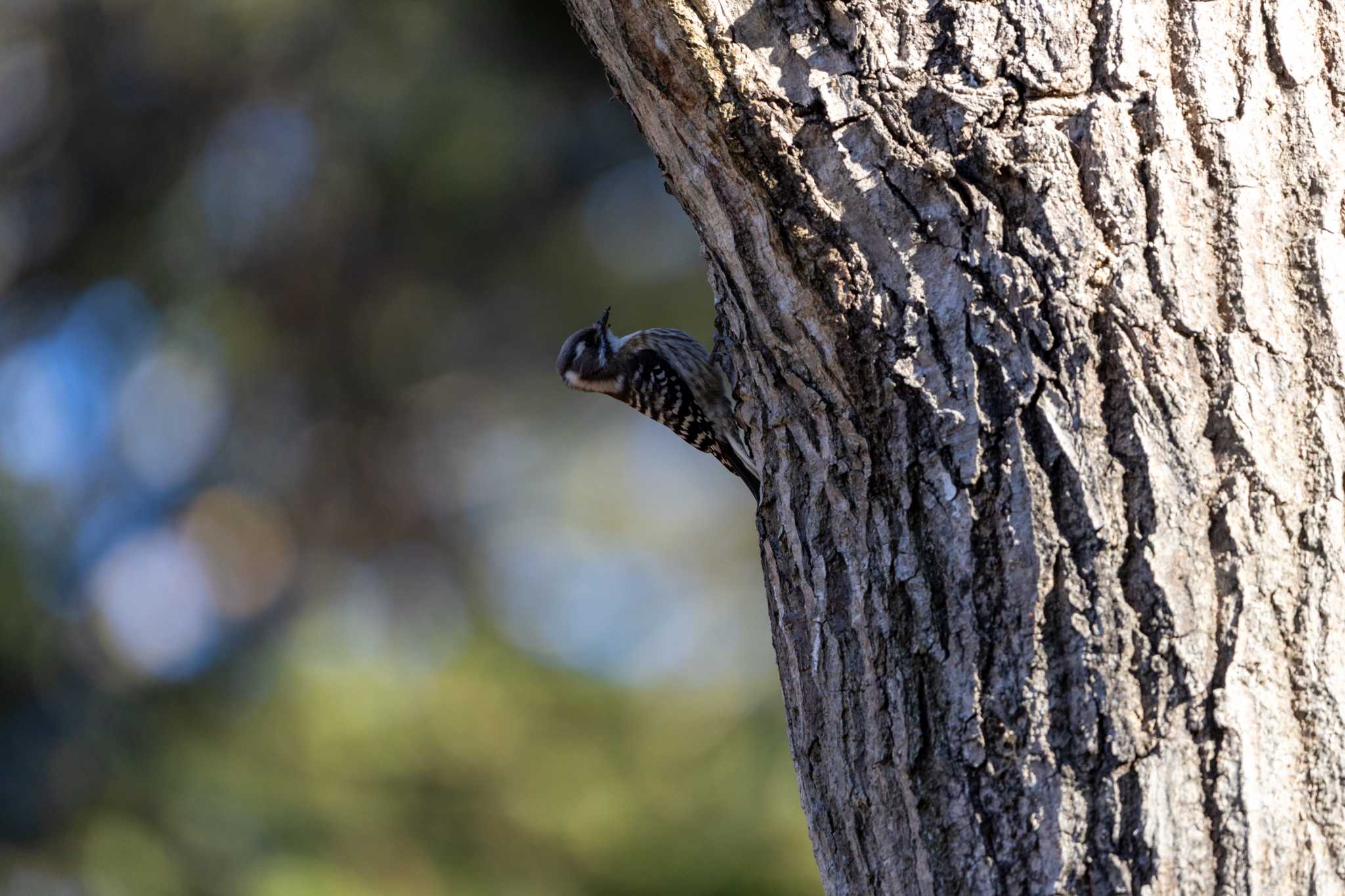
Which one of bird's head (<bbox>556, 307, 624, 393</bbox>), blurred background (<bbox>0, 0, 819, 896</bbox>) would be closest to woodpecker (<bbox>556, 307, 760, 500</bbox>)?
bird's head (<bbox>556, 307, 624, 393</bbox>)

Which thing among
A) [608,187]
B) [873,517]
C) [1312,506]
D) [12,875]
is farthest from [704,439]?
[12,875]

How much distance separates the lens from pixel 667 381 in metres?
4.60

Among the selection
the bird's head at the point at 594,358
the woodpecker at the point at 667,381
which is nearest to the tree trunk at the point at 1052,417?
the woodpecker at the point at 667,381

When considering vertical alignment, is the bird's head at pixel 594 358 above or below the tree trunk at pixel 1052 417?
above

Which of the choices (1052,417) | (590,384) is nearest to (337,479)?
(590,384)

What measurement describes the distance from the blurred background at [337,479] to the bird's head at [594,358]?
168 centimetres

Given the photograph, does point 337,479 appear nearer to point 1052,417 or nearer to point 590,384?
point 590,384

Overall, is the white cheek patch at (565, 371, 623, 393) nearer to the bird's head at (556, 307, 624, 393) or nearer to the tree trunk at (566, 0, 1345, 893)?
the bird's head at (556, 307, 624, 393)

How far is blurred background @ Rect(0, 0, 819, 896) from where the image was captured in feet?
17.8

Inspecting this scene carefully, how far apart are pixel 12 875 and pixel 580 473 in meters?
3.73

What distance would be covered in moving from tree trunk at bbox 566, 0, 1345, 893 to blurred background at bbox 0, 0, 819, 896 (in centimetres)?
376

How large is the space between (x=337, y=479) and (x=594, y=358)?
2.48 metres

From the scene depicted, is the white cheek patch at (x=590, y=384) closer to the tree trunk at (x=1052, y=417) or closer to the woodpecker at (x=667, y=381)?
the woodpecker at (x=667, y=381)

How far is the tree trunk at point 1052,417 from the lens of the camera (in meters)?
1.43
